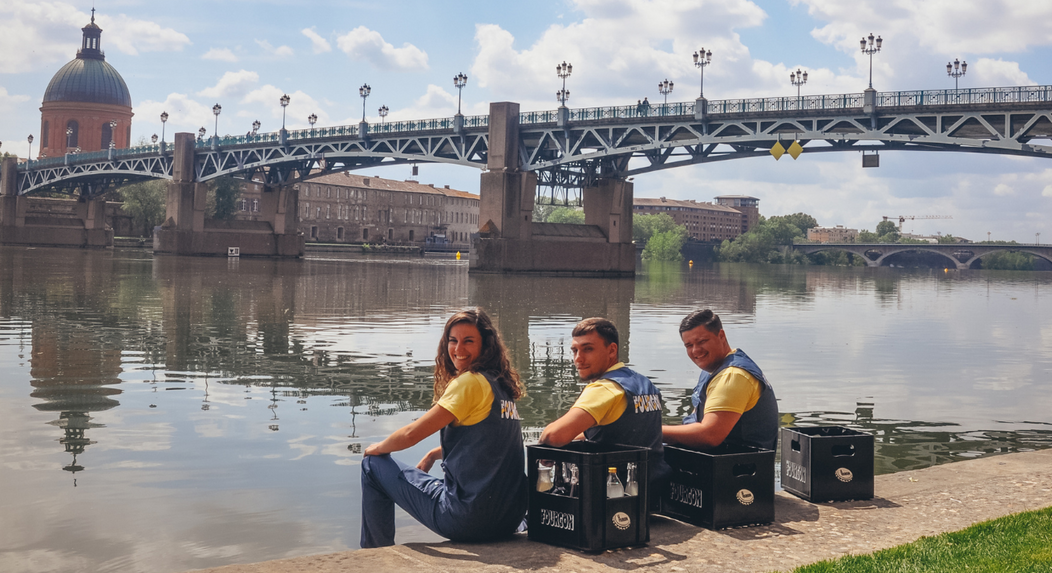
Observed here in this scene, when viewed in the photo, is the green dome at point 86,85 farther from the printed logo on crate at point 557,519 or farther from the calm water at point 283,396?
the printed logo on crate at point 557,519

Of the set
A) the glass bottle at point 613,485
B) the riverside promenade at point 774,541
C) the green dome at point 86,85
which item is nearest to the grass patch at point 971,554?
the riverside promenade at point 774,541

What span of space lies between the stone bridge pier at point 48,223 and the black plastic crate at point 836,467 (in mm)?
107490

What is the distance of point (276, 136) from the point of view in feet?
270

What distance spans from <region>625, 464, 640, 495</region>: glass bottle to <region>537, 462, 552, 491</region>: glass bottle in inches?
17.6

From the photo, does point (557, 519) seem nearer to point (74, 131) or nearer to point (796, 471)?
point (796, 471)

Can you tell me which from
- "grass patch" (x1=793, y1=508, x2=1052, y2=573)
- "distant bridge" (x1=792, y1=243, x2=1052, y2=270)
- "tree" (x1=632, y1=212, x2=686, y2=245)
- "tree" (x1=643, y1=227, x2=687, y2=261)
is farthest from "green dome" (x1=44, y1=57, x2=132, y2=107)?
"grass patch" (x1=793, y1=508, x2=1052, y2=573)

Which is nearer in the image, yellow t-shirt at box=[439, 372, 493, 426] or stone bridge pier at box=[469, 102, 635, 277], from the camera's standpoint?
yellow t-shirt at box=[439, 372, 493, 426]

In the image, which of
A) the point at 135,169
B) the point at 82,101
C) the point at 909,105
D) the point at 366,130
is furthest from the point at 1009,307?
the point at 82,101

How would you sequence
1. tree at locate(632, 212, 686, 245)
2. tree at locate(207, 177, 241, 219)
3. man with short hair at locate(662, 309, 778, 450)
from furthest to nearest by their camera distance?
tree at locate(632, 212, 686, 245) < tree at locate(207, 177, 241, 219) < man with short hair at locate(662, 309, 778, 450)

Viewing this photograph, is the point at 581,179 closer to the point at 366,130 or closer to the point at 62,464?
the point at 366,130

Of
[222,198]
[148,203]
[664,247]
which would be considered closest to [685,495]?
[222,198]

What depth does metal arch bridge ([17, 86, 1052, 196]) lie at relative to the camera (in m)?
45.3

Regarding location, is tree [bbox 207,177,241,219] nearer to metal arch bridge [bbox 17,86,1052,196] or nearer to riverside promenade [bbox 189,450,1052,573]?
metal arch bridge [bbox 17,86,1052,196]

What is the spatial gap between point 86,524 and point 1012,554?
557cm
